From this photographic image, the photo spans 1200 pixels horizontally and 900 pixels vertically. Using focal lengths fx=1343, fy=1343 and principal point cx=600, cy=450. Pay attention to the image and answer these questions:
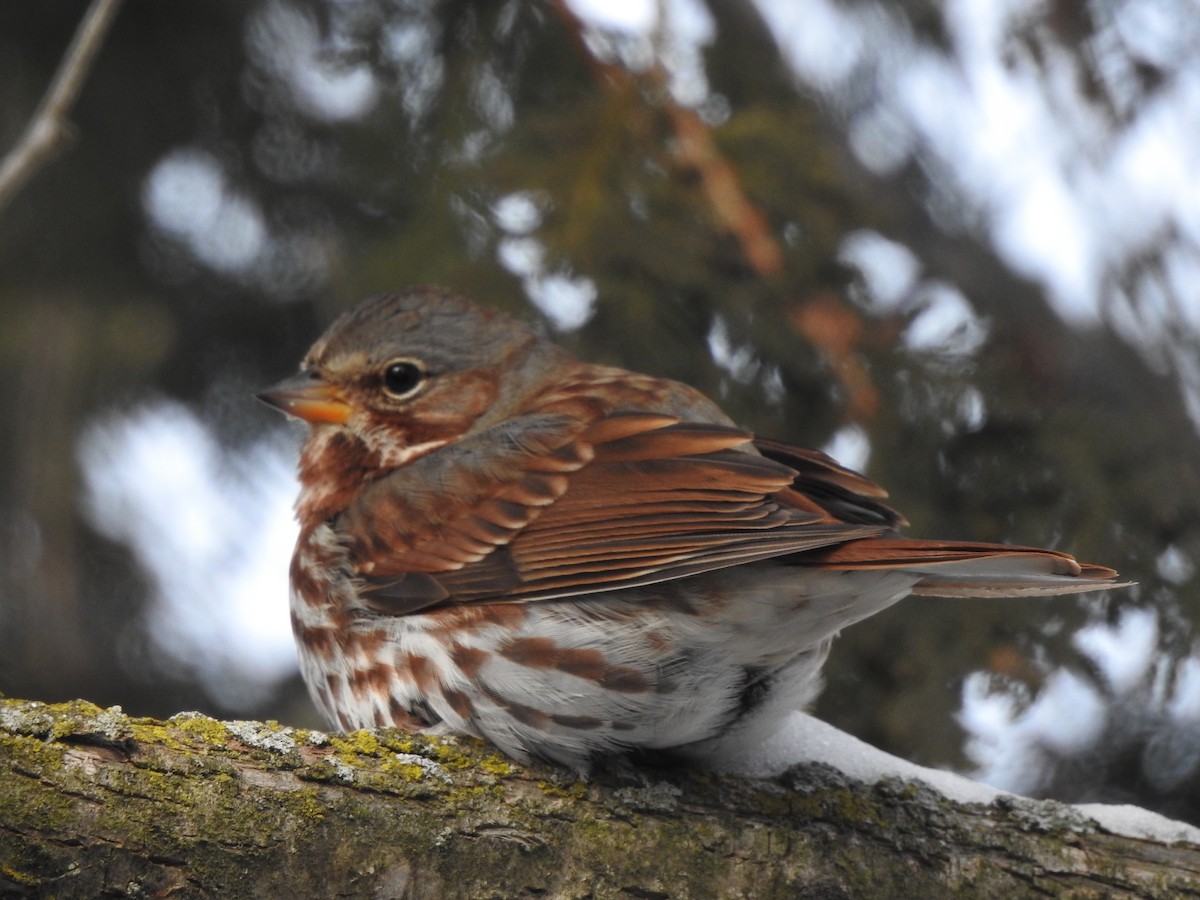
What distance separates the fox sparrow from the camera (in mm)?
2975

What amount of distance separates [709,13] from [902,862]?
9.99ft

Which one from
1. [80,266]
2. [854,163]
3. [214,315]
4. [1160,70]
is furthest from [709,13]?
[80,266]

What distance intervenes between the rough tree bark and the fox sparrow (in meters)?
0.19

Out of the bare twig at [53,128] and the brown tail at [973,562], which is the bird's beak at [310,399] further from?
the brown tail at [973,562]

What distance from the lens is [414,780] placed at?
9.04 feet

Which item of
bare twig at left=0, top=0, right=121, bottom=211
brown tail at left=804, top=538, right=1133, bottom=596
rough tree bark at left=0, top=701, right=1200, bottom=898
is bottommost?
rough tree bark at left=0, top=701, right=1200, bottom=898

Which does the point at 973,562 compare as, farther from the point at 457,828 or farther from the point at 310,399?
the point at 310,399

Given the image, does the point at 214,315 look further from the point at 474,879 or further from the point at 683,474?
the point at 474,879

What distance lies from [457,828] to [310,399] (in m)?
1.64

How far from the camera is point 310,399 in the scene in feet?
13.0

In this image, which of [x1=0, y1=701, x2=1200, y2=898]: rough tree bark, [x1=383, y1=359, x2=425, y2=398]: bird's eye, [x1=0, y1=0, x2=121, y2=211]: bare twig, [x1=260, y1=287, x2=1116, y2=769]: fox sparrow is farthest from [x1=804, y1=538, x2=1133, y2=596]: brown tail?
[x1=0, y1=0, x2=121, y2=211]: bare twig

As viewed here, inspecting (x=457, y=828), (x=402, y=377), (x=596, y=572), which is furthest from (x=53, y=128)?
(x=457, y=828)

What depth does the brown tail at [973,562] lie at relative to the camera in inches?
106

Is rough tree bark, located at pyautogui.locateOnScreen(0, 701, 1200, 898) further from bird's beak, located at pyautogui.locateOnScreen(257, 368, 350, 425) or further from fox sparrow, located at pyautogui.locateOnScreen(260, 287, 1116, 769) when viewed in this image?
bird's beak, located at pyautogui.locateOnScreen(257, 368, 350, 425)
